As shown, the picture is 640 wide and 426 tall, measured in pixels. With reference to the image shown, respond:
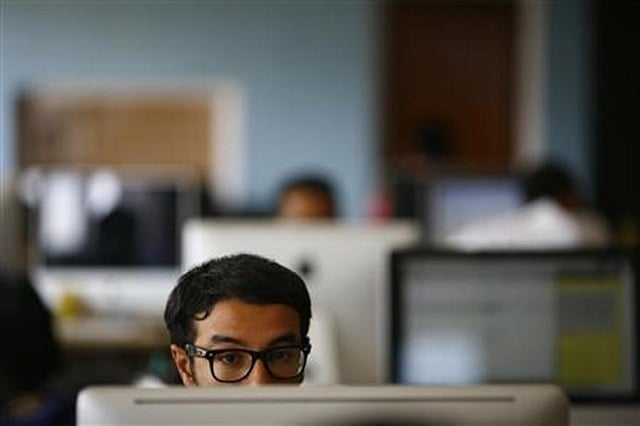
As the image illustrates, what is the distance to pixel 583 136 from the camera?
7.04 meters

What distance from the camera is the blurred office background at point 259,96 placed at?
676 cm

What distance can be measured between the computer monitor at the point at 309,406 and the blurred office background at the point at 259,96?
5.36 m

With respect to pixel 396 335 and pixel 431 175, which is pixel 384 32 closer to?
pixel 431 175

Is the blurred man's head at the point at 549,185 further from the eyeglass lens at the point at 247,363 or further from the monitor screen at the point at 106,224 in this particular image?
the eyeglass lens at the point at 247,363

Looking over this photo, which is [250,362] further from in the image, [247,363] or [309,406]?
[309,406]

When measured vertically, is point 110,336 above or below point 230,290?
below

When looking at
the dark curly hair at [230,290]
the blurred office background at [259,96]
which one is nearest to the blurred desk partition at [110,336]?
the blurred office background at [259,96]

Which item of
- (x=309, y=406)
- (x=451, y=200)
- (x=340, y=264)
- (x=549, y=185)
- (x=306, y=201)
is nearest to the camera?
(x=309, y=406)

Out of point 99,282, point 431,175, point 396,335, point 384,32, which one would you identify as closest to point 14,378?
point 396,335

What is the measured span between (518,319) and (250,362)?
42.4 inches

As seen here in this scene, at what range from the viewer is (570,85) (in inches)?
277

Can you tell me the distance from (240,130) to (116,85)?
669 mm

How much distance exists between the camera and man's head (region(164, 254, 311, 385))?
1.60 metres

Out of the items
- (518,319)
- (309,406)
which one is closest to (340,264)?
(518,319)
